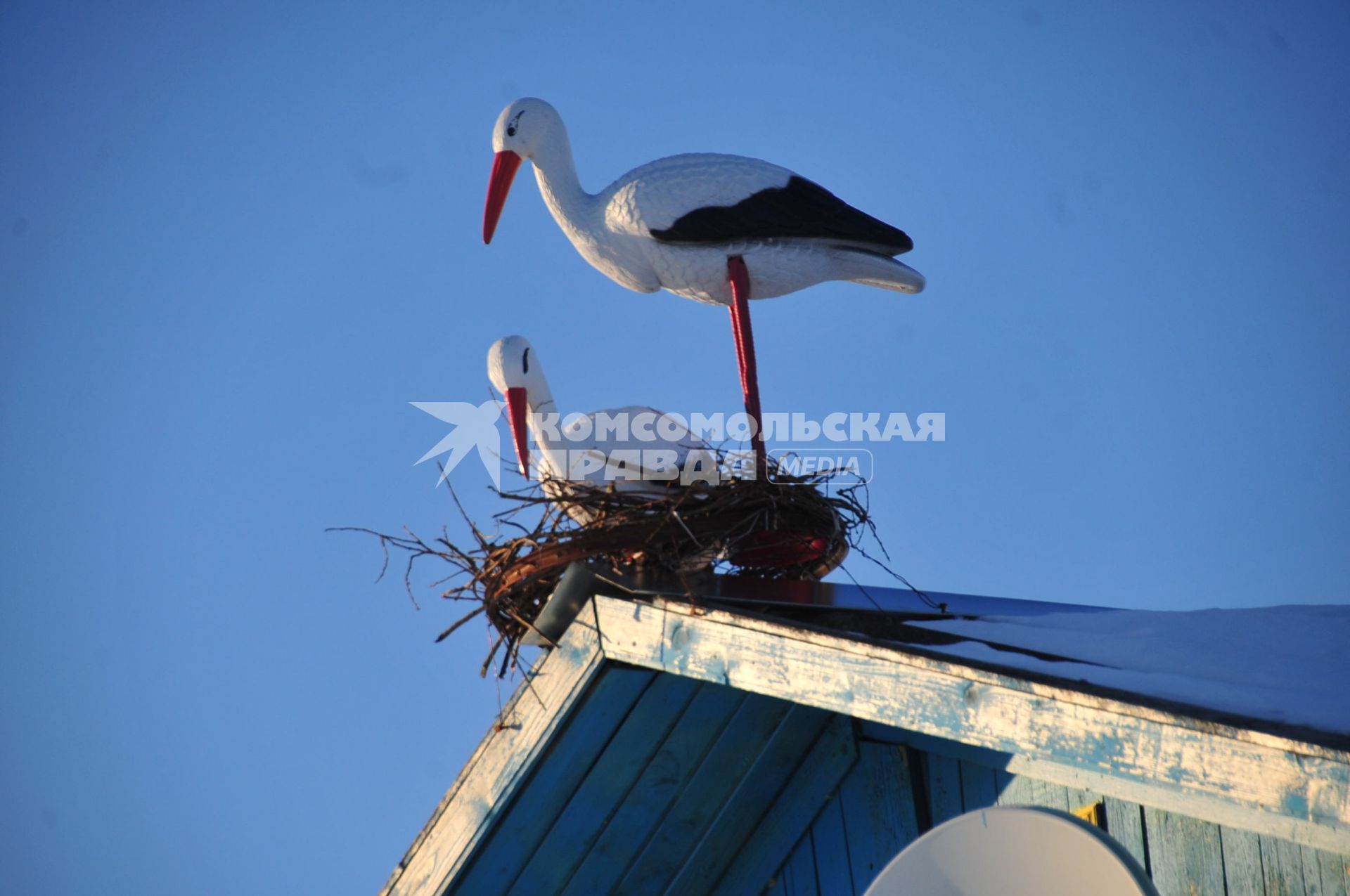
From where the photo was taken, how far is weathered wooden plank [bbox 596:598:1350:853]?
5.93ft

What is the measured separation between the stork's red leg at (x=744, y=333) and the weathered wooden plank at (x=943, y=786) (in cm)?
154

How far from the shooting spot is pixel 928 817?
327cm

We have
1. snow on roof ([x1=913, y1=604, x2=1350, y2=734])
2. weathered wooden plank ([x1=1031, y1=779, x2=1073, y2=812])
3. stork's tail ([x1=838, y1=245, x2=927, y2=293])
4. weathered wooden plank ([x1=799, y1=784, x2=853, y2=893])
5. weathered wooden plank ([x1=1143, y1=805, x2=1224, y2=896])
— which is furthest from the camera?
stork's tail ([x1=838, y1=245, x2=927, y2=293])

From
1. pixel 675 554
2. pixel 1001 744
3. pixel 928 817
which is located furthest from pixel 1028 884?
pixel 675 554

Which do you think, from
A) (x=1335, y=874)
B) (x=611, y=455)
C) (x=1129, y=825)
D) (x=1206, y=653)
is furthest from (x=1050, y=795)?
(x=611, y=455)

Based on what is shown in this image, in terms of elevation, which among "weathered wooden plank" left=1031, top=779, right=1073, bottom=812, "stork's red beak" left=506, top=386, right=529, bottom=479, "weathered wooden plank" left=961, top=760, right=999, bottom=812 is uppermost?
"stork's red beak" left=506, top=386, right=529, bottom=479

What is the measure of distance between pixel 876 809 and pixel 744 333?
1.80 metres

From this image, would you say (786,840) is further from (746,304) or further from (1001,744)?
(746,304)

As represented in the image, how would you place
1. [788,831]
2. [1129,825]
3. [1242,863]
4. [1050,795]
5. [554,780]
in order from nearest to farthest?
[1242,863] < [1129,825] < [1050,795] < [554,780] < [788,831]

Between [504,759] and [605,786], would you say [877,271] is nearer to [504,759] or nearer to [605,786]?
[605,786]

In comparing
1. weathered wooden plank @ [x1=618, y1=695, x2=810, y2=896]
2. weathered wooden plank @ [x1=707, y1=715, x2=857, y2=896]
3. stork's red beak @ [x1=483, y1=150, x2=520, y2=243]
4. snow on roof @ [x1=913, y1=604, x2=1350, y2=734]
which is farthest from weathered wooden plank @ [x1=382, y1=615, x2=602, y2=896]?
stork's red beak @ [x1=483, y1=150, x2=520, y2=243]

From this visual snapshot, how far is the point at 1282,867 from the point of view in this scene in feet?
7.81

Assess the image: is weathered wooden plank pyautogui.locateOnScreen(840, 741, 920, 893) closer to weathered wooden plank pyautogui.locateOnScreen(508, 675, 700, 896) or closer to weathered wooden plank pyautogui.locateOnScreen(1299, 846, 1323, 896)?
weathered wooden plank pyautogui.locateOnScreen(508, 675, 700, 896)

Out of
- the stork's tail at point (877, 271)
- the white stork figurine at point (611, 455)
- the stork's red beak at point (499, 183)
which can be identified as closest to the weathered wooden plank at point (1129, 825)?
the white stork figurine at point (611, 455)
